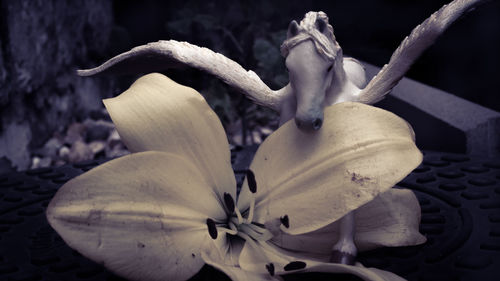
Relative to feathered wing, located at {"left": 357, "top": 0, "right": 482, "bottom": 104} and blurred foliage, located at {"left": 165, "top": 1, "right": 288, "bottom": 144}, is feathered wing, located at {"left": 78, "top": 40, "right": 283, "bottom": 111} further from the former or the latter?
blurred foliage, located at {"left": 165, "top": 1, "right": 288, "bottom": 144}

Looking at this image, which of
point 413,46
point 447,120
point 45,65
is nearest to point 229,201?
point 413,46

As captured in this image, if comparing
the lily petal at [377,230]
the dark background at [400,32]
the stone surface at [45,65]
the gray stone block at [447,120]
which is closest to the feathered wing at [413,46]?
the lily petal at [377,230]

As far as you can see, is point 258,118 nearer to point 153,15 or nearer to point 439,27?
point 153,15

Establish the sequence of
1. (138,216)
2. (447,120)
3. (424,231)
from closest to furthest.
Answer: (138,216)
(424,231)
(447,120)

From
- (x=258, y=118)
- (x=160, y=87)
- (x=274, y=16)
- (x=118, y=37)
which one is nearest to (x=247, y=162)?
(x=160, y=87)

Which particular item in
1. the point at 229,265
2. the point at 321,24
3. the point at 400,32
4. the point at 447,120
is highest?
the point at 400,32

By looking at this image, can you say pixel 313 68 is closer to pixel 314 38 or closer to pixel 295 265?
pixel 314 38

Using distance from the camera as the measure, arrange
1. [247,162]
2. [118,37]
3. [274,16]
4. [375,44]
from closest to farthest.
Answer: [247,162] < [375,44] < [274,16] < [118,37]
